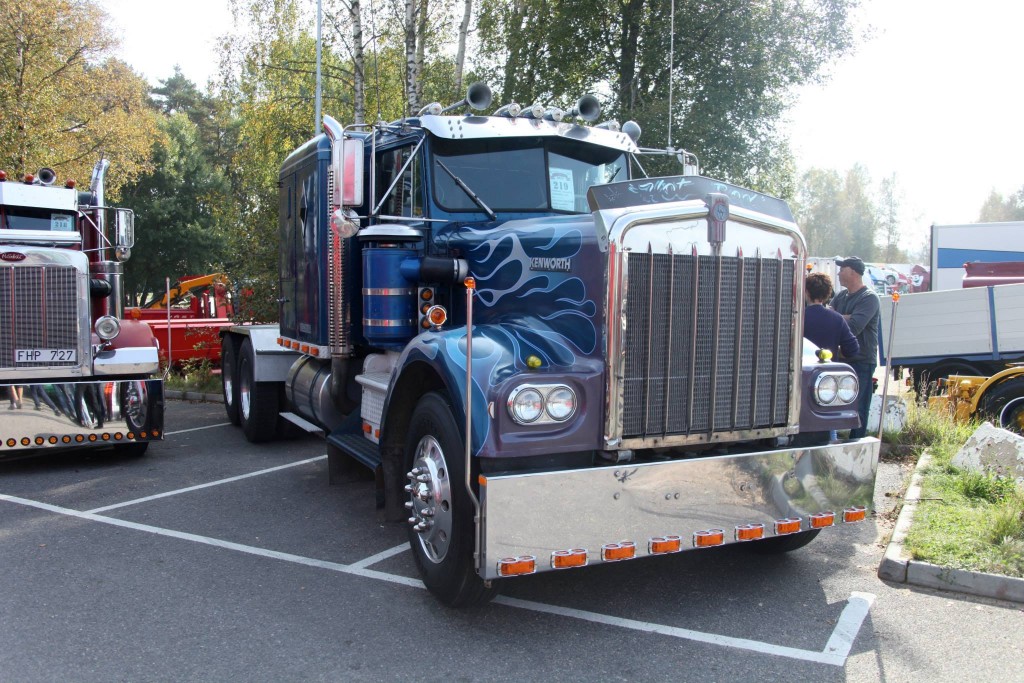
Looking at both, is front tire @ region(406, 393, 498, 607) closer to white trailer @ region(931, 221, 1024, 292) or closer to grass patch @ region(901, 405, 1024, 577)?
grass patch @ region(901, 405, 1024, 577)

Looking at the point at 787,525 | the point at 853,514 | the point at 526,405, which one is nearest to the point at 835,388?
the point at 853,514

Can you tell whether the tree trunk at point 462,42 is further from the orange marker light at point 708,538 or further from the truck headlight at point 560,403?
the orange marker light at point 708,538

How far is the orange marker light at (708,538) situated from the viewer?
4062 mm

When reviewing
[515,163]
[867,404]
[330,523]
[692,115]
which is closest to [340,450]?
[330,523]

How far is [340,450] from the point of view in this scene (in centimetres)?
599

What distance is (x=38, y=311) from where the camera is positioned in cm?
750

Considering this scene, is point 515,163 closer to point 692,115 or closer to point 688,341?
point 688,341

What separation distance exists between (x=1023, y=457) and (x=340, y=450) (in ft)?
16.5

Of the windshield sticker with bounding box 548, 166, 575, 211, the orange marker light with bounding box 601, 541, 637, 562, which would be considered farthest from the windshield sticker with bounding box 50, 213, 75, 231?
the orange marker light with bounding box 601, 541, 637, 562

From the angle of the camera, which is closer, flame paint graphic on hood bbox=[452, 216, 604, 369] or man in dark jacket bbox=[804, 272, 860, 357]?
flame paint graphic on hood bbox=[452, 216, 604, 369]

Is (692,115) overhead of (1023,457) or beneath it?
overhead

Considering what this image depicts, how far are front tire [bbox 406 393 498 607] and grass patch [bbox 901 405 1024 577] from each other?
8.88 feet

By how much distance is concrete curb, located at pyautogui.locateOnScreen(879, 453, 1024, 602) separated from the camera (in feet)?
15.0

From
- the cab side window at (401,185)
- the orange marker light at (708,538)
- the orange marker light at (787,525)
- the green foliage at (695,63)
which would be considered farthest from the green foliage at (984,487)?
the green foliage at (695,63)
